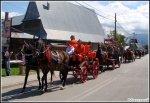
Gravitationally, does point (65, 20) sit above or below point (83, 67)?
above

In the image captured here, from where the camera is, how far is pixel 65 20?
37.9 metres

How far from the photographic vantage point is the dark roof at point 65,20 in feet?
106

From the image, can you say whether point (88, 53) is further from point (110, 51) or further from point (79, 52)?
point (110, 51)

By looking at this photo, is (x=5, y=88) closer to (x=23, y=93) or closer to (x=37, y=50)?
(x=23, y=93)

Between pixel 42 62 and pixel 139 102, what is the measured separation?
4.01 metres

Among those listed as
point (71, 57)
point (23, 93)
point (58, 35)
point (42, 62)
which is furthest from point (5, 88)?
point (58, 35)

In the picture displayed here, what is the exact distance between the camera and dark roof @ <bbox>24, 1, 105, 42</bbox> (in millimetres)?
Result: 32250

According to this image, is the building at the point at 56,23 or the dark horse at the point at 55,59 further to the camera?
the building at the point at 56,23

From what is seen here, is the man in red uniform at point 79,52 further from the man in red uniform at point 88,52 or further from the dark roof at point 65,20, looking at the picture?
the dark roof at point 65,20

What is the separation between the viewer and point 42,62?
28.5 feet

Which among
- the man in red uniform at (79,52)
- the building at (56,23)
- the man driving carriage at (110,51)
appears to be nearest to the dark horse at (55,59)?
the man in red uniform at (79,52)

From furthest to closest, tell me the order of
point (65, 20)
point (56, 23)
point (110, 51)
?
1. point (65, 20)
2. point (56, 23)
3. point (110, 51)

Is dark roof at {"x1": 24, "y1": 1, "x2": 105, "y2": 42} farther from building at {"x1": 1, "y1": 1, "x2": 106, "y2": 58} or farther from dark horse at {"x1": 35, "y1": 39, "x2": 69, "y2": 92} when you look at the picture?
dark horse at {"x1": 35, "y1": 39, "x2": 69, "y2": 92}

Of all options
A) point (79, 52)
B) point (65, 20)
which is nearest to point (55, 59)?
point (79, 52)
